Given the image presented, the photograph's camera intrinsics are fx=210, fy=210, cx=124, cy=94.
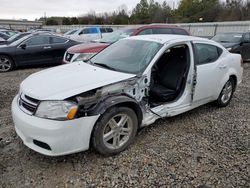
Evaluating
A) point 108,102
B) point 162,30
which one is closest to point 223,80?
point 108,102

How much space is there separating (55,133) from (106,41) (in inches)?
234

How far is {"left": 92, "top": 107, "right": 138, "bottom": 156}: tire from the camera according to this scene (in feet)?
8.06

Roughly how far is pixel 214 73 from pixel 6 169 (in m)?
3.50

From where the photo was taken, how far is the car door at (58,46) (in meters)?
8.21

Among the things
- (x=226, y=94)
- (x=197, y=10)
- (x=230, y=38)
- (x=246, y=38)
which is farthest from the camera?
(x=197, y=10)

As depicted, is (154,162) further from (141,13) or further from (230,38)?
(141,13)

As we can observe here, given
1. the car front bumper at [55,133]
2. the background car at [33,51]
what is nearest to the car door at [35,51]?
the background car at [33,51]

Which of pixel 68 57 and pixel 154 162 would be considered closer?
pixel 154 162

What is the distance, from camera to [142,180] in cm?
232

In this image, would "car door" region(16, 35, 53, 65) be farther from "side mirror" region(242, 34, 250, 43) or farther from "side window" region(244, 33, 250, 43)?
"side window" region(244, 33, 250, 43)

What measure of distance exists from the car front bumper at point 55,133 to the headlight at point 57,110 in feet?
0.17

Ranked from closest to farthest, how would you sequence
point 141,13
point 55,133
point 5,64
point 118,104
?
1. point 55,133
2. point 118,104
3. point 5,64
4. point 141,13

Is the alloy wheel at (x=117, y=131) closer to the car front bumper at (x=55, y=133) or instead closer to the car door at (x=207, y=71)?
the car front bumper at (x=55, y=133)

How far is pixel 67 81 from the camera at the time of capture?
2582 mm
